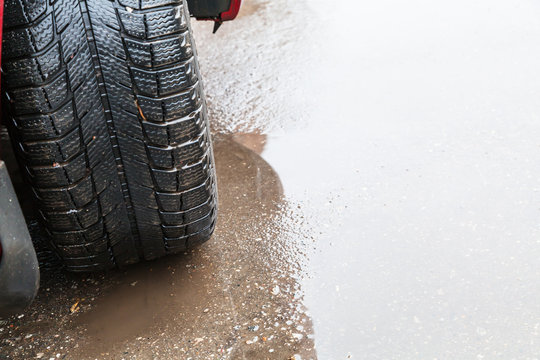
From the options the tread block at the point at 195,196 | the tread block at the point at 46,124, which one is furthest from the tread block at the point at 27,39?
the tread block at the point at 195,196

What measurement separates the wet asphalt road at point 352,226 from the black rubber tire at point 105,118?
0.94ft

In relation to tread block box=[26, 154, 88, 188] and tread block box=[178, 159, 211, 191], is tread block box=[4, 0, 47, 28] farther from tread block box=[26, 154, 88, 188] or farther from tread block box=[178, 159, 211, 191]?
tread block box=[178, 159, 211, 191]

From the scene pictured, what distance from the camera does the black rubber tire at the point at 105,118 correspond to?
4.68ft

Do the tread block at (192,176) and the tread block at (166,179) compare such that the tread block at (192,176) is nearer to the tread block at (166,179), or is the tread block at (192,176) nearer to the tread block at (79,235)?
the tread block at (166,179)

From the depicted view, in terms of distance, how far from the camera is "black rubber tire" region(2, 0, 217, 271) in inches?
56.2

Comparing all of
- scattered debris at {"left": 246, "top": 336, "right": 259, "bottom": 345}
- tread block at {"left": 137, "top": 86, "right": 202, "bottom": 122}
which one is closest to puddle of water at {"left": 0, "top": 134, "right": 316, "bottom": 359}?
scattered debris at {"left": 246, "top": 336, "right": 259, "bottom": 345}

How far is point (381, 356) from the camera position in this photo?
1.65 meters

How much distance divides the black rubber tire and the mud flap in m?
0.24

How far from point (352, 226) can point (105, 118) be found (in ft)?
3.42

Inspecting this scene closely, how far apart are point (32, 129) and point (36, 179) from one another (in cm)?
16

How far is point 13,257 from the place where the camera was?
132 centimetres

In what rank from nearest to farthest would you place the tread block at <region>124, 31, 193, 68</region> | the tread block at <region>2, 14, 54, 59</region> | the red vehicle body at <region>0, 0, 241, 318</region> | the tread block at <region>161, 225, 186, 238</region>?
the red vehicle body at <region>0, 0, 241, 318</region> < the tread block at <region>2, 14, 54, 59</region> < the tread block at <region>124, 31, 193, 68</region> < the tread block at <region>161, 225, 186, 238</region>

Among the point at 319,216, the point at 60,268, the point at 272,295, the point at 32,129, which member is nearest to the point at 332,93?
the point at 319,216

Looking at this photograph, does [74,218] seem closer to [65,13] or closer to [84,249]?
[84,249]
